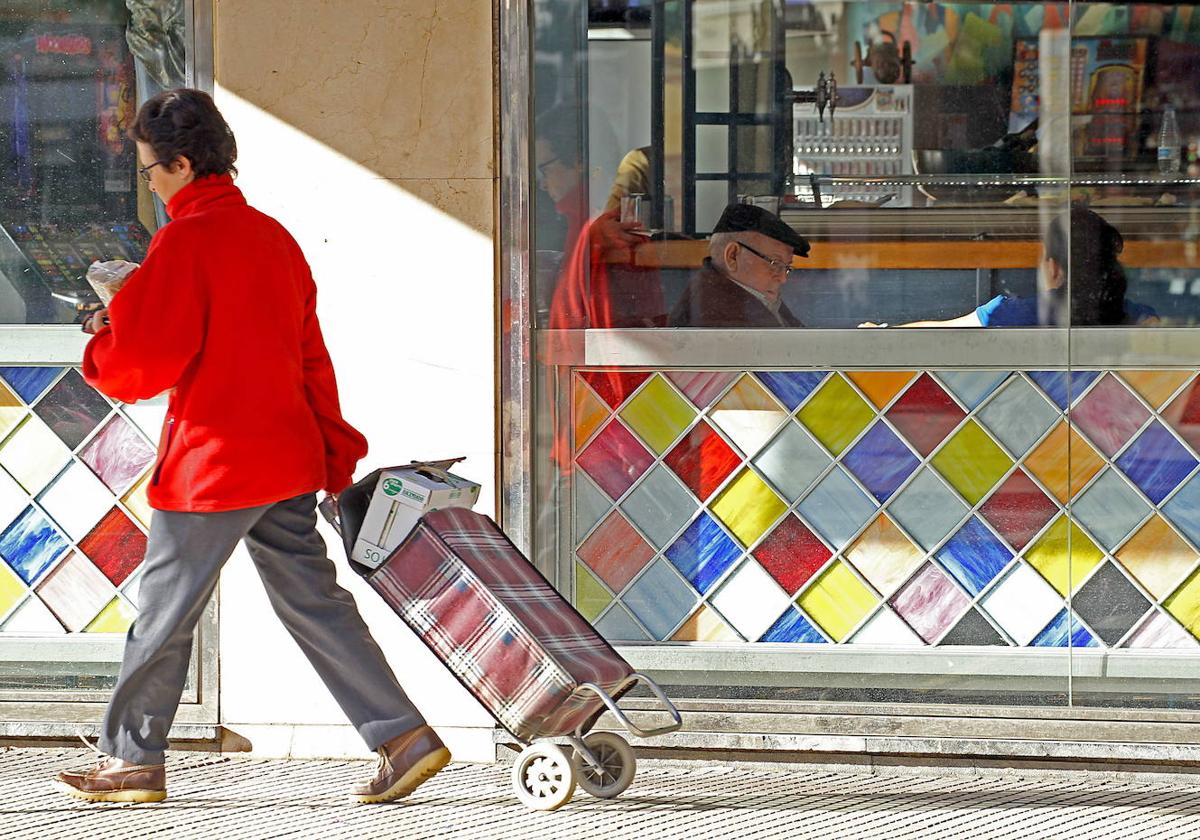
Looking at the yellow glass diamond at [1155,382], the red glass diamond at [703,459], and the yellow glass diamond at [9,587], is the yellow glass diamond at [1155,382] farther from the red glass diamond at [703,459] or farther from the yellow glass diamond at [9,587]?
the yellow glass diamond at [9,587]

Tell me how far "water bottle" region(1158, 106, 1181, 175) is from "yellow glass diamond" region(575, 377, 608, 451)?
5.81ft

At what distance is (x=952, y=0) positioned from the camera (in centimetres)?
525

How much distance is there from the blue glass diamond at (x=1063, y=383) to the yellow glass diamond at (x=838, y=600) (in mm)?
781

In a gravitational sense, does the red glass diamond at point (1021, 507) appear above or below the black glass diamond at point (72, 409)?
below

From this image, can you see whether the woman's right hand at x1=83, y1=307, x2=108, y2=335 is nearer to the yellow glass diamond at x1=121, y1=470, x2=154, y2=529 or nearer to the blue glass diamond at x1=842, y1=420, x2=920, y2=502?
the yellow glass diamond at x1=121, y1=470, x2=154, y2=529

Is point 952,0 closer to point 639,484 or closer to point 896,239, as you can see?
point 896,239

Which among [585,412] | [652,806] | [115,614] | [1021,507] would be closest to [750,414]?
[585,412]

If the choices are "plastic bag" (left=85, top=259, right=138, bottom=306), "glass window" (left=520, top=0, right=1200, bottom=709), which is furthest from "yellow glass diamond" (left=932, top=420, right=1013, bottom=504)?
"plastic bag" (left=85, top=259, right=138, bottom=306)

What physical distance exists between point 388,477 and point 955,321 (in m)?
1.82

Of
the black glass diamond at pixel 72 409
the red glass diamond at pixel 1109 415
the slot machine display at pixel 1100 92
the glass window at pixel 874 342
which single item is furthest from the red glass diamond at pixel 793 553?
the black glass diamond at pixel 72 409

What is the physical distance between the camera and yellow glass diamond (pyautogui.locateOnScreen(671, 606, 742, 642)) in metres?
5.43

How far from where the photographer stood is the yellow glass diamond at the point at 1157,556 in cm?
529

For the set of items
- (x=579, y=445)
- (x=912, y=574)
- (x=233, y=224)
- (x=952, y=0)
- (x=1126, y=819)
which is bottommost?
(x=1126, y=819)

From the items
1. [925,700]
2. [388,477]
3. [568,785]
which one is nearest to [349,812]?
[568,785]
